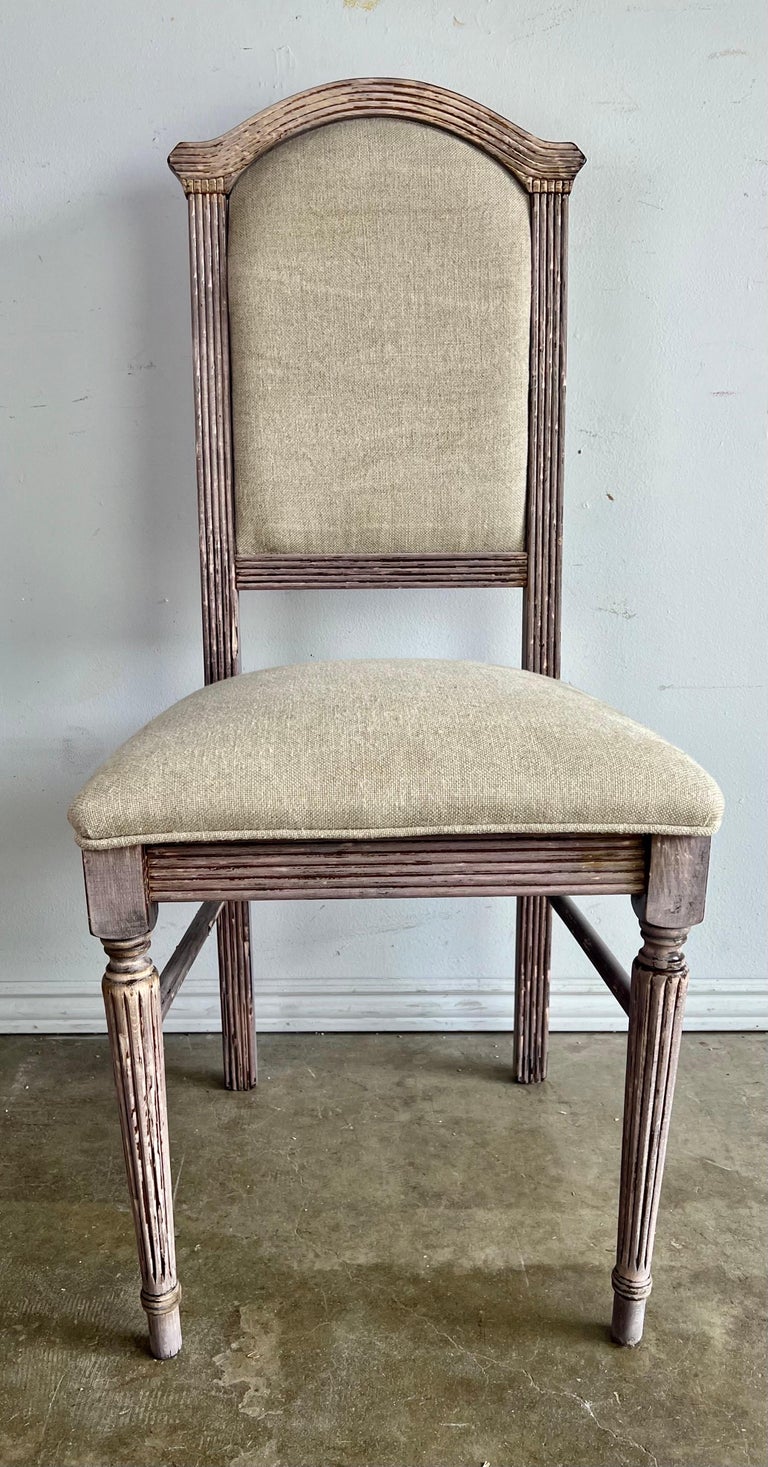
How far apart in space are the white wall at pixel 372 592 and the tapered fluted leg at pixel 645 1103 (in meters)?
0.58

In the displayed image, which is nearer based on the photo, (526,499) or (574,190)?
(526,499)

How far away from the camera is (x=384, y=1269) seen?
1039 millimetres

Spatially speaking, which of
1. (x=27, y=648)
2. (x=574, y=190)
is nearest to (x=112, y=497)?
(x=27, y=648)

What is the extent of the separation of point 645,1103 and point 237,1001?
1.95ft

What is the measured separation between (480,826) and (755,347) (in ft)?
2.85

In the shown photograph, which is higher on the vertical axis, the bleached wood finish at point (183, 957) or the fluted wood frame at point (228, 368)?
the fluted wood frame at point (228, 368)

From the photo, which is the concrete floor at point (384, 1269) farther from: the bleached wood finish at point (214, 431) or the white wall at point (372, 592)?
the bleached wood finish at point (214, 431)

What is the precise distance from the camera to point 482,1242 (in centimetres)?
108

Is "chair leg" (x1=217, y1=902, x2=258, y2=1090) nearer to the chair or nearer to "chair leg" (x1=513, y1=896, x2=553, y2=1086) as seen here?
the chair

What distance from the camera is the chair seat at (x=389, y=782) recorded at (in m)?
0.82

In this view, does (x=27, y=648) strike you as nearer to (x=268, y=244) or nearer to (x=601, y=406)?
(x=268, y=244)

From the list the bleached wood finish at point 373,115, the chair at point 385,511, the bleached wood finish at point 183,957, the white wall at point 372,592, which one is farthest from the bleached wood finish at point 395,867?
the bleached wood finish at point 373,115

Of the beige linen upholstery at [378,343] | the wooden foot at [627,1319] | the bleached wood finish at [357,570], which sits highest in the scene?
the beige linen upholstery at [378,343]

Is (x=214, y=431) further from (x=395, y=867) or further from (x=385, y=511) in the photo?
(x=395, y=867)
